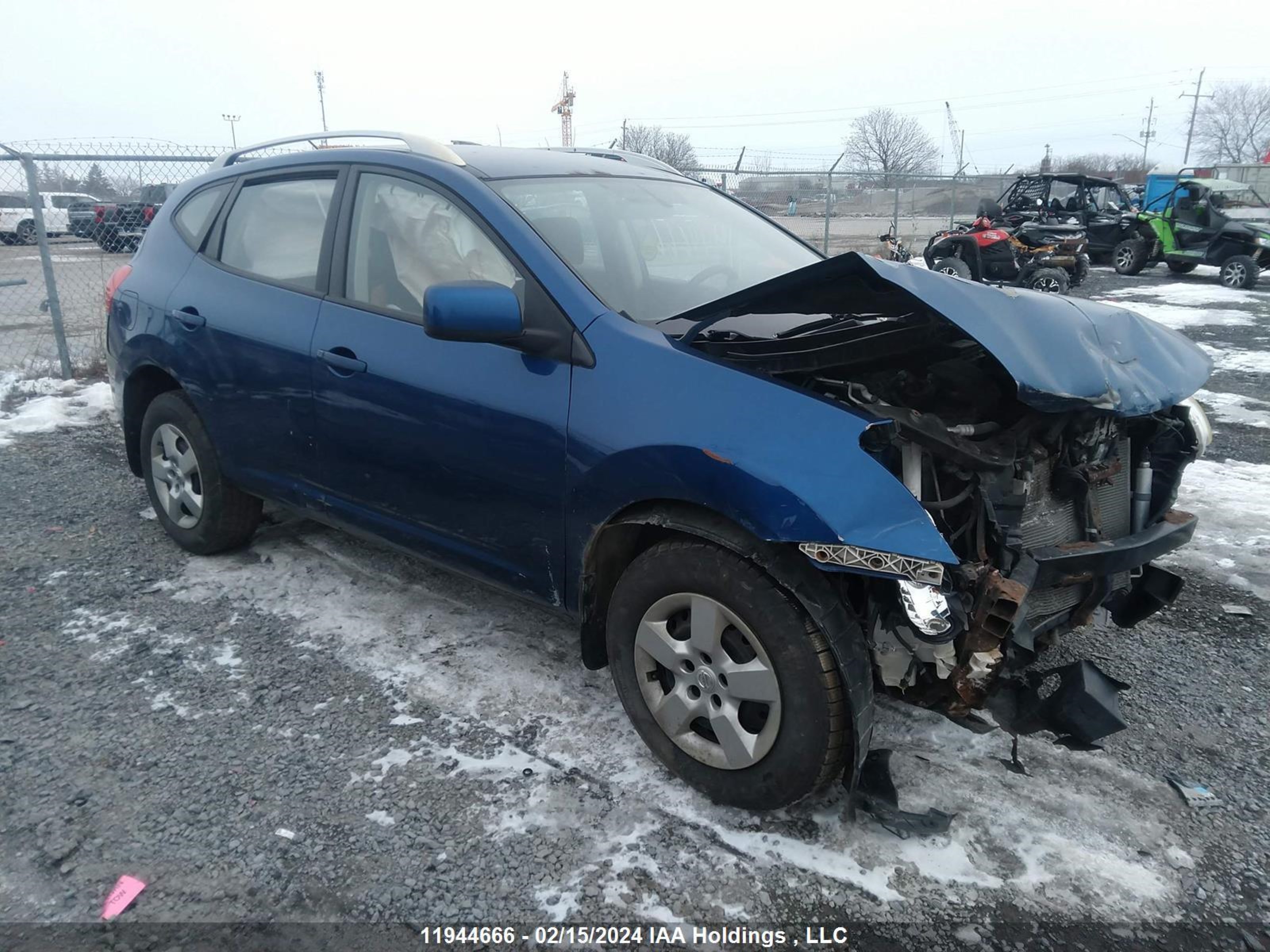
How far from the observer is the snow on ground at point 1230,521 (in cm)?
409

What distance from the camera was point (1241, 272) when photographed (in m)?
15.4

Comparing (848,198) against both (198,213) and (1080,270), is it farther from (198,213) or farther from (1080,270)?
(198,213)

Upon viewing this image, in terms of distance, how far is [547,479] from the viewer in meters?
2.71

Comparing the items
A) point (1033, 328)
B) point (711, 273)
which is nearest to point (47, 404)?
point (711, 273)

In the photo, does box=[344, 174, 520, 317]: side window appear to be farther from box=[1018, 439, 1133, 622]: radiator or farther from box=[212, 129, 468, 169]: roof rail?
box=[1018, 439, 1133, 622]: radiator

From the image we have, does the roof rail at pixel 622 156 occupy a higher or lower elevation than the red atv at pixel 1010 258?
higher

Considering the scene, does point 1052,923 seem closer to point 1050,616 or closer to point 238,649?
point 1050,616

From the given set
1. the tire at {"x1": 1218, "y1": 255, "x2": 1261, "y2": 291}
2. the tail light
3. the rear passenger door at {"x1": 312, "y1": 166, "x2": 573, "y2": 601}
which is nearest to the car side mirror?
the rear passenger door at {"x1": 312, "y1": 166, "x2": 573, "y2": 601}

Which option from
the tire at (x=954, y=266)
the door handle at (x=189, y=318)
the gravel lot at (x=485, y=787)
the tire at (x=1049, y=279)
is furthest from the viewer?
the tire at (x=1049, y=279)

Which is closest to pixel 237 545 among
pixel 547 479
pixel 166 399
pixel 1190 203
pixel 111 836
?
pixel 166 399

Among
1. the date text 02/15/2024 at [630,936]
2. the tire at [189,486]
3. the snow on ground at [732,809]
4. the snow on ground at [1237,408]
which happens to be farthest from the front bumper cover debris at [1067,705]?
the snow on ground at [1237,408]

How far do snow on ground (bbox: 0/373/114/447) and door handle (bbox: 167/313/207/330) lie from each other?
9.17 feet

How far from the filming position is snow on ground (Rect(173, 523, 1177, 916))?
7.60 feet

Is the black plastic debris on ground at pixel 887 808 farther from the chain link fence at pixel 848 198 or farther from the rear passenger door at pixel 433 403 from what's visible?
the chain link fence at pixel 848 198
